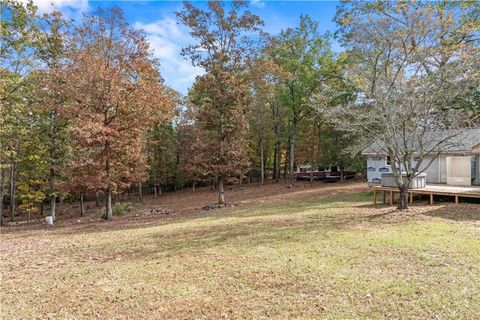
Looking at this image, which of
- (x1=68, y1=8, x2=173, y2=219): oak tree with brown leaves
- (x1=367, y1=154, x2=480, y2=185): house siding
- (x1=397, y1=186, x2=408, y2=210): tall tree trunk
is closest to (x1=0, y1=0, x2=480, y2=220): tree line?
(x1=68, y1=8, x2=173, y2=219): oak tree with brown leaves

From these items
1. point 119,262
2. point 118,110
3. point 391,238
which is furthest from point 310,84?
point 119,262

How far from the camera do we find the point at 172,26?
57.7 ft

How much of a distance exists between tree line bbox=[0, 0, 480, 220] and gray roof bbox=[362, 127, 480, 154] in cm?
46

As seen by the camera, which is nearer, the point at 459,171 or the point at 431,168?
the point at 459,171

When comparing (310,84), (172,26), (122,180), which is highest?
(172,26)

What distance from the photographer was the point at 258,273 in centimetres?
582

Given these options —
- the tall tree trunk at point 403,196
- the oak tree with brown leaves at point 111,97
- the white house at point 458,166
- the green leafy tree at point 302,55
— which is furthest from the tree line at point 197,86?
the green leafy tree at point 302,55

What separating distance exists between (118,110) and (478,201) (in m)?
16.2

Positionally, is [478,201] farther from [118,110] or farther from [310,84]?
[118,110]

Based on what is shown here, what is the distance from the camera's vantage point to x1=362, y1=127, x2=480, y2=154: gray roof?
11.1 meters

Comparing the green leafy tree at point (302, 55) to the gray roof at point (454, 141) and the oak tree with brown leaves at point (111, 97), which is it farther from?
the oak tree with brown leaves at point (111, 97)

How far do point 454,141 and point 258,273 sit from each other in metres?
13.0

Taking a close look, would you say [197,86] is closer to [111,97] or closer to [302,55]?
[111,97]

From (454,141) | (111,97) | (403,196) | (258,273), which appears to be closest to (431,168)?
(454,141)
